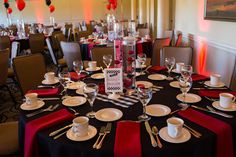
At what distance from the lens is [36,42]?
626cm

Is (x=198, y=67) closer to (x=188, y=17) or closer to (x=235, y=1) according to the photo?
(x=188, y=17)

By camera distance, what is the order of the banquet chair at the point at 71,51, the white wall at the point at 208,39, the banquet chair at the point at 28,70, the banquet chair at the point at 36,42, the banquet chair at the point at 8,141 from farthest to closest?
the banquet chair at the point at 36,42
the banquet chair at the point at 71,51
the white wall at the point at 208,39
the banquet chair at the point at 28,70
the banquet chair at the point at 8,141

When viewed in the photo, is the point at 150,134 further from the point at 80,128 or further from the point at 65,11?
the point at 65,11

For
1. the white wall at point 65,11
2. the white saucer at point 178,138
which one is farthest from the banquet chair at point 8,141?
the white wall at point 65,11

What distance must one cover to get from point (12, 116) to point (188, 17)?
3.98 metres

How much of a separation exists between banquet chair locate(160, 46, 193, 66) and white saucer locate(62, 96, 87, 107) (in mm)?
1754

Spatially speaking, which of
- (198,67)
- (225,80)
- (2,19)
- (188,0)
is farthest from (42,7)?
(225,80)

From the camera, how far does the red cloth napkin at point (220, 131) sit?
134 cm

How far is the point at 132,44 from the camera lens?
6.43 ft

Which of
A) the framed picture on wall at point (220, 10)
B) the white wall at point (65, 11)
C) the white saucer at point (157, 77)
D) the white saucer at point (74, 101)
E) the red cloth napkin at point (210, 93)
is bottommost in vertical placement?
the white saucer at point (74, 101)

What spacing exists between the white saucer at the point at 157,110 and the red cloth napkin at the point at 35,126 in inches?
21.1

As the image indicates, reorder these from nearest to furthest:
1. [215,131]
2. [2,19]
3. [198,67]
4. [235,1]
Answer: [215,131], [235,1], [198,67], [2,19]

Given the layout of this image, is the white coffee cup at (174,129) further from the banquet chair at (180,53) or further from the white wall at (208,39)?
the white wall at (208,39)

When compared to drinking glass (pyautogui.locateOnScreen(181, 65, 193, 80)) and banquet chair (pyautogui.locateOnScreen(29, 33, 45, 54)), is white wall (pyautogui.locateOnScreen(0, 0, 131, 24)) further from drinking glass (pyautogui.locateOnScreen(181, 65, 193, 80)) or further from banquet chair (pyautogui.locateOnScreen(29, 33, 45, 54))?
drinking glass (pyautogui.locateOnScreen(181, 65, 193, 80))
